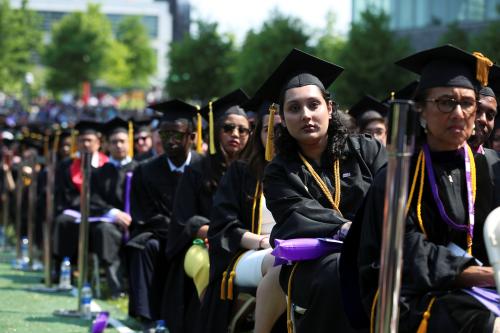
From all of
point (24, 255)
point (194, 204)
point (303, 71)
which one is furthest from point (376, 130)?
point (24, 255)

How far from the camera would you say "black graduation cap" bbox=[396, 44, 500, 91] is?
431 centimetres

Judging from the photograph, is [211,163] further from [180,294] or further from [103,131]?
[103,131]

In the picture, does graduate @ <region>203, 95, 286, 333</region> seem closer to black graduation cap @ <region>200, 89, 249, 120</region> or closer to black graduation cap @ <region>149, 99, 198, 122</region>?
black graduation cap @ <region>200, 89, 249, 120</region>

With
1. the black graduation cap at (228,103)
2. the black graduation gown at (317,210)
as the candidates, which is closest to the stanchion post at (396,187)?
the black graduation gown at (317,210)

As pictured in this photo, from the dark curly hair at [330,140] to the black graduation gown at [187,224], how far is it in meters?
2.50

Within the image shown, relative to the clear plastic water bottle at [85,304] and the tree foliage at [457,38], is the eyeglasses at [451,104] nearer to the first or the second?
the clear plastic water bottle at [85,304]

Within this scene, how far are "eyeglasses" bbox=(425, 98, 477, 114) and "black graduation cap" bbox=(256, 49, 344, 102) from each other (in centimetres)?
161

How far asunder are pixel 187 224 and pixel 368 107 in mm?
2692

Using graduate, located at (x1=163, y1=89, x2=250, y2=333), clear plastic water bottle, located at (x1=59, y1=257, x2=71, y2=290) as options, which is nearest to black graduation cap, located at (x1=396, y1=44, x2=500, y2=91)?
graduate, located at (x1=163, y1=89, x2=250, y2=333)

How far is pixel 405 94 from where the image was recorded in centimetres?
807

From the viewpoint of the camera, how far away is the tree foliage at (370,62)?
106ft

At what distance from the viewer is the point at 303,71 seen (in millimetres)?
5938

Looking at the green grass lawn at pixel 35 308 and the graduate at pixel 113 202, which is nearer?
the green grass lawn at pixel 35 308

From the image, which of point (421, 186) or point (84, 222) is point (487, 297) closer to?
point (421, 186)
